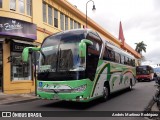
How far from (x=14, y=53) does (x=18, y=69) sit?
1312 mm

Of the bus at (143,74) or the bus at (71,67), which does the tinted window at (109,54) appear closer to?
the bus at (71,67)

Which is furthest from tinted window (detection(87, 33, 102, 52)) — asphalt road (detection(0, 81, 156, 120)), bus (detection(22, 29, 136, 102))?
asphalt road (detection(0, 81, 156, 120))

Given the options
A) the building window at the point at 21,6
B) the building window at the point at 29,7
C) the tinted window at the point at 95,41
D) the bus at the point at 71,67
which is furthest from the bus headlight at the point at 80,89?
the building window at the point at 29,7

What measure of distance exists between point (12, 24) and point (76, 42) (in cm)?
928

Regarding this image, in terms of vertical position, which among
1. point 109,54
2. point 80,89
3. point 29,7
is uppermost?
point 29,7

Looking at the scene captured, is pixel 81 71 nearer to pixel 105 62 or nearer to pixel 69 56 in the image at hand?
pixel 69 56

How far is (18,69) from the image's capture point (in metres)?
20.6

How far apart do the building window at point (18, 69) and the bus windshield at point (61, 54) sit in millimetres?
8557

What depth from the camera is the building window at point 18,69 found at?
65.9 feet

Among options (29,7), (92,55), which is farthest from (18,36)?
(92,55)

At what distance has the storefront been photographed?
62.8ft

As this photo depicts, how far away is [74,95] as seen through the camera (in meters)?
10.9

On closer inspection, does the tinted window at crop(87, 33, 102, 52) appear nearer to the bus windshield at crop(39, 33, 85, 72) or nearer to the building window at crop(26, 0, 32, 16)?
the bus windshield at crop(39, 33, 85, 72)

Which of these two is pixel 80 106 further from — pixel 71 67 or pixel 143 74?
pixel 143 74
